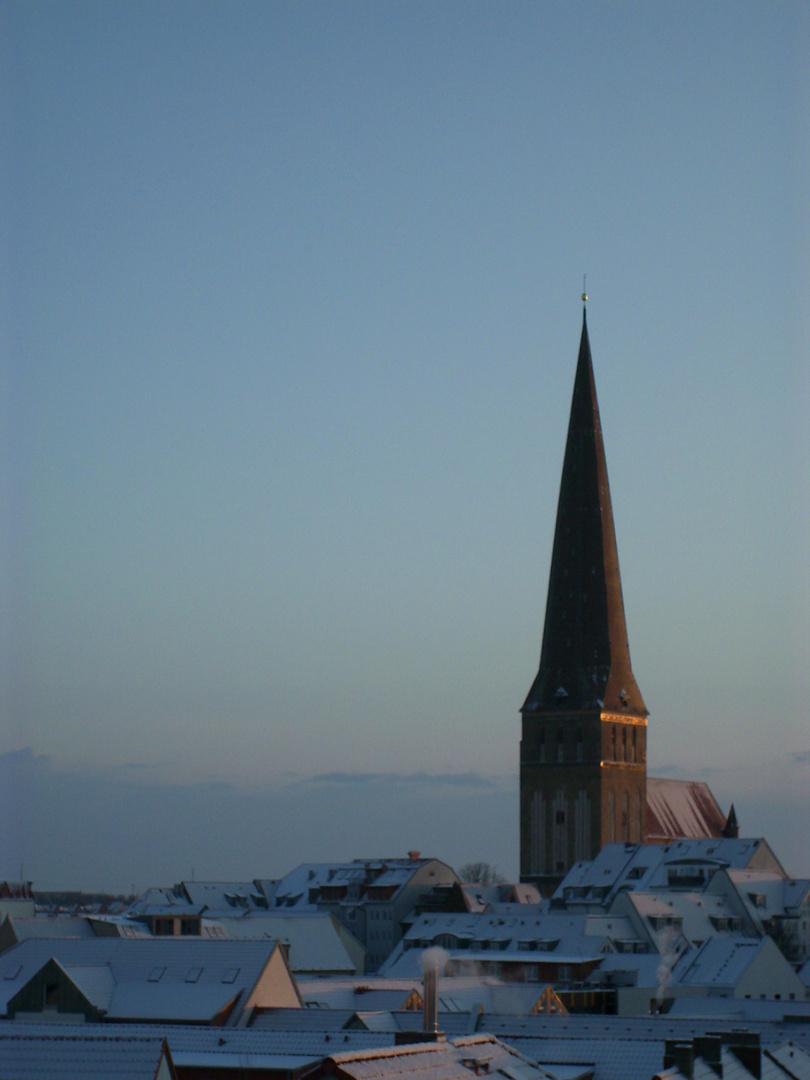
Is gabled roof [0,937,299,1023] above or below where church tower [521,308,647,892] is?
below

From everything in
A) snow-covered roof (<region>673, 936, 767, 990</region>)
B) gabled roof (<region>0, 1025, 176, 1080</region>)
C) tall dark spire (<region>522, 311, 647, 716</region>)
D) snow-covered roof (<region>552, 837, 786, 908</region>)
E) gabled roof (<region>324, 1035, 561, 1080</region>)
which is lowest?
snow-covered roof (<region>673, 936, 767, 990</region>)

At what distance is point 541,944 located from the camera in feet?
308

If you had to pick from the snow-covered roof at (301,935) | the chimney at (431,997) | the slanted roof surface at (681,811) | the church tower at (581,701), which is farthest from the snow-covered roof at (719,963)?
the slanted roof surface at (681,811)

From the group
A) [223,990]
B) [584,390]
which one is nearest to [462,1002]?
[223,990]

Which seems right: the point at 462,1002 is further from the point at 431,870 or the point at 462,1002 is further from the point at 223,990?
the point at 431,870

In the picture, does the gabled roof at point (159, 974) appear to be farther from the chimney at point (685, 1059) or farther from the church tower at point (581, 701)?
the church tower at point (581, 701)

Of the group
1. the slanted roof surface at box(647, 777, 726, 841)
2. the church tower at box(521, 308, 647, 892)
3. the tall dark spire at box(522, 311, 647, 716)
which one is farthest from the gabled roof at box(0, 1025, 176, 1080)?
the slanted roof surface at box(647, 777, 726, 841)

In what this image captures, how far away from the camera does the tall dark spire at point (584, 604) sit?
133 m

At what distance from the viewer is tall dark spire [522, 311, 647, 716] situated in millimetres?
133125

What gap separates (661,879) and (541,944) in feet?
58.2

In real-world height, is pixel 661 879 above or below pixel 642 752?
below

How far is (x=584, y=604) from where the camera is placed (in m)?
133

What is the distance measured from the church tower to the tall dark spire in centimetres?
7

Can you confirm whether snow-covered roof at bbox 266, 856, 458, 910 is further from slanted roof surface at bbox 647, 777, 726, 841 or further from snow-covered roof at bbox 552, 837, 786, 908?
slanted roof surface at bbox 647, 777, 726, 841
